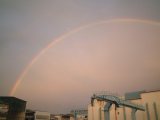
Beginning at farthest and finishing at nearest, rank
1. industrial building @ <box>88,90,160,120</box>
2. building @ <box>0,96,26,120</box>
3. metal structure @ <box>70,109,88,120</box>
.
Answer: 1. metal structure @ <box>70,109,88,120</box>
2. building @ <box>0,96,26,120</box>
3. industrial building @ <box>88,90,160,120</box>

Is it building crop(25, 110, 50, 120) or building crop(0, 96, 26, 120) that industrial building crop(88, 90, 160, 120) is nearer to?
building crop(0, 96, 26, 120)

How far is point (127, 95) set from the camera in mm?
64938

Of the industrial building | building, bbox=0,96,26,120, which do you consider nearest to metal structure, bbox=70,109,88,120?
building, bbox=0,96,26,120

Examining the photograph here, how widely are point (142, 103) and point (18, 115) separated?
53347mm

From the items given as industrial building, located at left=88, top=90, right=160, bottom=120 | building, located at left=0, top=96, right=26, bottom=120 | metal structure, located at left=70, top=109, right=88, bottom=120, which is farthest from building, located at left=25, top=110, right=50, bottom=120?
industrial building, located at left=88, top=90, right=160, bottom=120

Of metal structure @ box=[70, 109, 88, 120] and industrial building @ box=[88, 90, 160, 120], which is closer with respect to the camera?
industrial building @ box=[88, 90, 160, 120]

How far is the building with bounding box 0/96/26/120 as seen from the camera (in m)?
75.8

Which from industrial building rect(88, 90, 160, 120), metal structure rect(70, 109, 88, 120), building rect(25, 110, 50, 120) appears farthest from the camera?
metal structure rect(70, 109, 88, 120)

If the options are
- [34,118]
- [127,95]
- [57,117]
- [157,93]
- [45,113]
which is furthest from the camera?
[57,117]

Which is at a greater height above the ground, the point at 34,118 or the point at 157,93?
the point at 157,93

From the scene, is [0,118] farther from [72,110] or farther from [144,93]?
[144,93]

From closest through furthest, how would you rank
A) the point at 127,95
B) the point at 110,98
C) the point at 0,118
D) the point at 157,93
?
the point at 110,98
the point at 157,93
the point at 127,95
the point at 0,118

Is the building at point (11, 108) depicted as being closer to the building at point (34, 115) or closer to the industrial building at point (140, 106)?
the building at point (34, 115)

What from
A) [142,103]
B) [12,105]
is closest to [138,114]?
[142,103]
